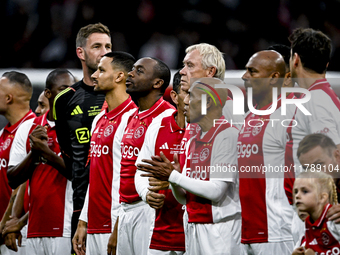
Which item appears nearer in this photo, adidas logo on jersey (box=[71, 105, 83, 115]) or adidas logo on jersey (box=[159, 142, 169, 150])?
adidas logo on jersey (box=[159, 142, 169, 150])

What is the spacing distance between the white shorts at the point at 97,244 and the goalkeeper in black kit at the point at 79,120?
18.6 inches

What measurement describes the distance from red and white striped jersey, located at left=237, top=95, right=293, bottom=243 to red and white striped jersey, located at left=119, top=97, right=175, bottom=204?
2.74 ft

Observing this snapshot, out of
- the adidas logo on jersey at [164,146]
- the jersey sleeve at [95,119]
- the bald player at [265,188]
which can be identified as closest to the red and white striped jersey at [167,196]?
the adidas logo on jersey at [164,146]

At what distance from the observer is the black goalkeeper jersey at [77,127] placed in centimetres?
425

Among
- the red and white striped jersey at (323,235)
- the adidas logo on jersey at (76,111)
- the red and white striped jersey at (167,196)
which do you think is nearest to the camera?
the red and white striped jersey at (323,235)

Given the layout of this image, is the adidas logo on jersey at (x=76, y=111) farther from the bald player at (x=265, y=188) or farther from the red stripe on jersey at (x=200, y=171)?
the bald player at (x=265, y=188)

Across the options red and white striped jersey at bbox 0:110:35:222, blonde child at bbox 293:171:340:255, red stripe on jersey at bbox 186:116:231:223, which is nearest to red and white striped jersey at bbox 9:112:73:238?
red and white striped jersey at bbox 0:110:35:222

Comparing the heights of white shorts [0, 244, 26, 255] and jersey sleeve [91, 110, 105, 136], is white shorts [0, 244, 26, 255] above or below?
below

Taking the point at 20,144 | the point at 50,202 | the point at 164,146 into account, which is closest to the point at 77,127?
the point at 50,202

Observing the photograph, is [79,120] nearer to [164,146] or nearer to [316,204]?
[164,146]

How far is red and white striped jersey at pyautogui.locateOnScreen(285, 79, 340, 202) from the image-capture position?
2838 millimetres

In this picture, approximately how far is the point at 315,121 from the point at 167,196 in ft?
3.83

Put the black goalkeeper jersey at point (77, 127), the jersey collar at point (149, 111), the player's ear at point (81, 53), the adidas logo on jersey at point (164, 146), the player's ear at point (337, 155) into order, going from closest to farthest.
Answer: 1. the player's ear at point (337, 155)
2. the adidas logo on jersey at point (164, 146)
3. the jersey collar at point (149, 111)
4. the black goalkeeper jersey at point (77, 127)
5. the player's ear at point (81, 53)

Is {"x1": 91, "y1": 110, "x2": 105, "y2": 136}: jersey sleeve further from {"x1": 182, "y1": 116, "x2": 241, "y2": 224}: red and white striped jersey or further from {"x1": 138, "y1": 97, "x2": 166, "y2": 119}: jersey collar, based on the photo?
{"x1": 182, "y1": 116, "x2": 241, "y2": 224}: red and white striped jersey
